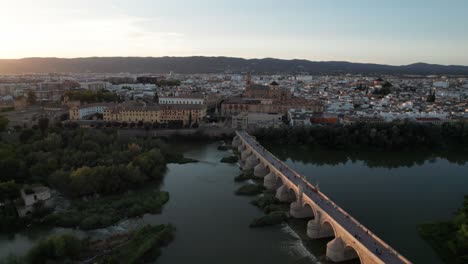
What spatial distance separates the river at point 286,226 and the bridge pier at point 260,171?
0.95 metres

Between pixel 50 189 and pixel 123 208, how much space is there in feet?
9.40

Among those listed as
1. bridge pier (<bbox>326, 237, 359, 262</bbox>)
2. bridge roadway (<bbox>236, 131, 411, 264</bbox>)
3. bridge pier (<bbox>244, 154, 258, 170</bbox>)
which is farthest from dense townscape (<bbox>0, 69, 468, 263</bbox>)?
bridge pier (<bbox>326, 237, 359, 262</bbox>)

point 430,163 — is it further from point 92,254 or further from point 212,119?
point 92,254

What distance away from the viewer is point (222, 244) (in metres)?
9.22

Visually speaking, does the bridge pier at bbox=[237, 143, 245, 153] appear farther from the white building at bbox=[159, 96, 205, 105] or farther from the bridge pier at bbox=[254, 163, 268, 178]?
the white building at bbox=[159, 96, 205, 105]

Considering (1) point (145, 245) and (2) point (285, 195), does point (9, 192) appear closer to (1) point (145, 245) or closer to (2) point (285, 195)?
(1) point (145, 245)

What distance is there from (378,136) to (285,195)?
32.9 feet

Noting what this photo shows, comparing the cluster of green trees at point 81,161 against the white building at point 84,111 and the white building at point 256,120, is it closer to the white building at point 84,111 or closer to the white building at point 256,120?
the white building at point 84,111

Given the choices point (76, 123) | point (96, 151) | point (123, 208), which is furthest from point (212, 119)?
point (123, 208)

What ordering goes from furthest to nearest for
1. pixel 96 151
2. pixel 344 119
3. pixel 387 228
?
pixel 344 119, pixel 96 151, pixel 387 228

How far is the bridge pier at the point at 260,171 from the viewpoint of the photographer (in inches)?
566

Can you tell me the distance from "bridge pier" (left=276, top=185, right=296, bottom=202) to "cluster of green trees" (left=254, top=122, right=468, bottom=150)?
8.56 m

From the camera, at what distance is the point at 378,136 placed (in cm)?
1984

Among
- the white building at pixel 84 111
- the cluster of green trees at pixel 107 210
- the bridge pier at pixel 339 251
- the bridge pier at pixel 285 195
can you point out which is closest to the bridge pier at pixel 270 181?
the bridge pier at pixel 285 195
